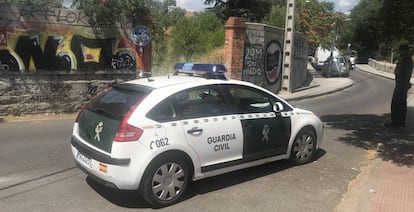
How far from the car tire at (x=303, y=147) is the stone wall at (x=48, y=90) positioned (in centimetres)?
732

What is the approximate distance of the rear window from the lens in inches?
210

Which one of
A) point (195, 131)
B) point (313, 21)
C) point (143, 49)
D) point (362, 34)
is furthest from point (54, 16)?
point (362, 34)

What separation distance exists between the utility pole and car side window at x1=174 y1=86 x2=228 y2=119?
1491 cm

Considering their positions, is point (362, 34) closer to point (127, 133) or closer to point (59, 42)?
point (59, 42)

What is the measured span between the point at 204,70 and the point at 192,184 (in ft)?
5.58

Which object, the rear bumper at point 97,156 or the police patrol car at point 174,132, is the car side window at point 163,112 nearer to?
the police patrol car at point 174,132

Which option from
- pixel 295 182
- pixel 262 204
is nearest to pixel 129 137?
pixel 262 204

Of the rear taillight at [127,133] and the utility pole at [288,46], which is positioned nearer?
the rear taillight at [127,133]

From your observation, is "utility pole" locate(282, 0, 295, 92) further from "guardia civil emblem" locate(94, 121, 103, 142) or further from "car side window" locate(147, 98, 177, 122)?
"guardia civil emblem" locate(94, 121, 103, 142)

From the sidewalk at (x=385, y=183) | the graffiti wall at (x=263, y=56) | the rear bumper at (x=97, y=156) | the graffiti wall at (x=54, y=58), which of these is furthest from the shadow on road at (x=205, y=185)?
the graffiti wall at (x=263, y=56)

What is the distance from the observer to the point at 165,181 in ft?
17.3

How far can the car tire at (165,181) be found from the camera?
512 cm

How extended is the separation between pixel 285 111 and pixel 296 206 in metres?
1.77

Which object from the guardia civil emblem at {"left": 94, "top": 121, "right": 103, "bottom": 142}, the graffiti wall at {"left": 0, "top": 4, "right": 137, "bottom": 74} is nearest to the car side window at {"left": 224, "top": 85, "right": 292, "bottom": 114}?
the guardia civil emblem at {"left": 94, "top": 121, "right": 103, "bottom": 142}
